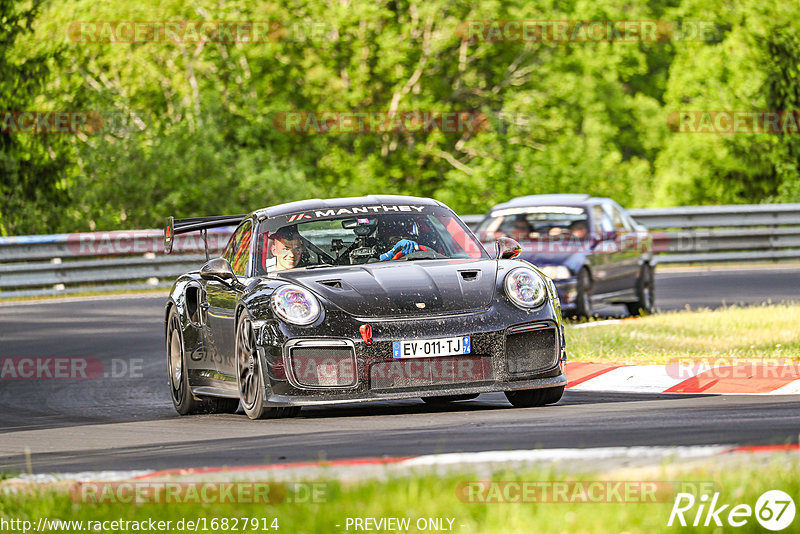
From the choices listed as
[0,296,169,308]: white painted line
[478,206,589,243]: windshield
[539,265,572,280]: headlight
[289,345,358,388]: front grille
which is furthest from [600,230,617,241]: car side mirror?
[289,345,358,388]: front grille

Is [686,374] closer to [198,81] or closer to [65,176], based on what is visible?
[65,176]

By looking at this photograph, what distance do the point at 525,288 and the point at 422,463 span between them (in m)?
2.96

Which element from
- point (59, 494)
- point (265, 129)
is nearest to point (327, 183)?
point (265, 129)

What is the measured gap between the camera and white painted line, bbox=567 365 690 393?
10.2m

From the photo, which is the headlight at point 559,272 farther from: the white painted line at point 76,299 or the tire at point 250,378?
the tire at point 250,378

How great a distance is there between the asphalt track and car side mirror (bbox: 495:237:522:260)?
962 millimetres

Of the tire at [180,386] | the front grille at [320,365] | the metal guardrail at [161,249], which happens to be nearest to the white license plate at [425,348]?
the front grille at [320,365]

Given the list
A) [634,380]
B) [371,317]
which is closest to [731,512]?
[371,317]

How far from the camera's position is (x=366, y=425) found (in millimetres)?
8242

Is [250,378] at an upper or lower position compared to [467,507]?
lower

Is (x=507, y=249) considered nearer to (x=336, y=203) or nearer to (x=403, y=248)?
(x=403, y=248)

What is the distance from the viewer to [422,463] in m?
6.09

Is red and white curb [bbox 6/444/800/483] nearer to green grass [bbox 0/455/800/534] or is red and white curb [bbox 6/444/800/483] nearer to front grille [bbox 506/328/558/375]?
green grass [bbox 0/455/800/534]

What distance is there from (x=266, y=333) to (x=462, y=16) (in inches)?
1076
